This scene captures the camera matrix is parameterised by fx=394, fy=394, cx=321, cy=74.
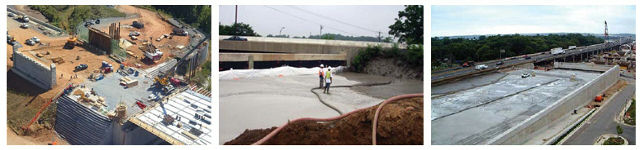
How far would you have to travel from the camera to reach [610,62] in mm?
6641

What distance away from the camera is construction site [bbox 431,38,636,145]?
491 cm

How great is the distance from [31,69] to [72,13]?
779mm

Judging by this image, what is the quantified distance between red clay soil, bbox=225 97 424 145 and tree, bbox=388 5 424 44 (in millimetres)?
1019

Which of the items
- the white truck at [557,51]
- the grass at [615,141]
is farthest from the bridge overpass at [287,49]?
the white truck at [557,51]

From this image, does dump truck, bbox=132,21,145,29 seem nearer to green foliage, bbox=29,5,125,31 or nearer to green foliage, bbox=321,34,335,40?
green foliage, bbox=29,5,125,31

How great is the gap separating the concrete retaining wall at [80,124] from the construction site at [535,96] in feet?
12.3

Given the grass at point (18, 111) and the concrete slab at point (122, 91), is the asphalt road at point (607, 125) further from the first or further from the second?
the grass at point (18, 111)

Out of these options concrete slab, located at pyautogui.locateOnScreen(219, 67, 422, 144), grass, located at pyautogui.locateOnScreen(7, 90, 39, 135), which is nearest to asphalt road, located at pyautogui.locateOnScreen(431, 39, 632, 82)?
concrete slab, located at pyautogui.locateOnScreen(219, 67, 422, 144)

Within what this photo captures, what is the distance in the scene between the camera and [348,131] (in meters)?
4.07

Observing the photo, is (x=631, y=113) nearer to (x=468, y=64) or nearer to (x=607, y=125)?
(x=607, y=125)

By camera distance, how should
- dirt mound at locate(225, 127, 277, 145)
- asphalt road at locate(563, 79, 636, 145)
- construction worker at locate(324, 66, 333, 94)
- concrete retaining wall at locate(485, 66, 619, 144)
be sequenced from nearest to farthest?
dirt mound at locate(225, 127, 277, 145) → construction worker at locate(324, 66, 333, 94) → concrete retaining wall at locate(485, 66, 619, 144) → asphalt road at locate(563, 79, 636, 145)

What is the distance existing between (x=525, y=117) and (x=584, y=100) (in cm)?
259
